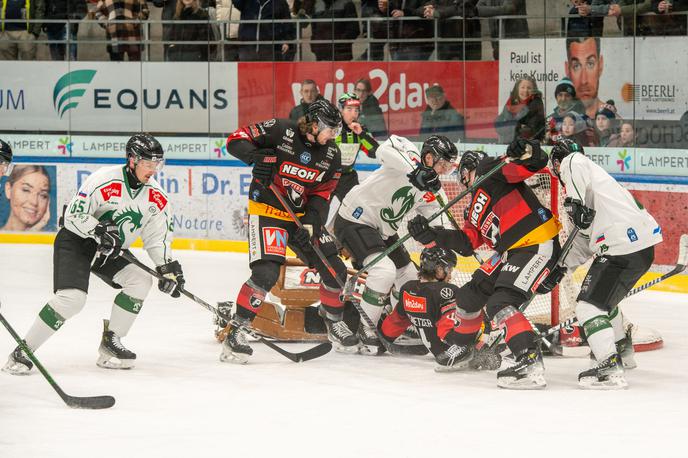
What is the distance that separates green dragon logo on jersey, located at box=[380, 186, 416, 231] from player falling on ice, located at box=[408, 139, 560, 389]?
65 centimetres

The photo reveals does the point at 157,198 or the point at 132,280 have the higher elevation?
the point at 157,198

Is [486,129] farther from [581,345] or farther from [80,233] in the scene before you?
[80,233]

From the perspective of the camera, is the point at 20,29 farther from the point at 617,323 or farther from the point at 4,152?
the point at 617,323

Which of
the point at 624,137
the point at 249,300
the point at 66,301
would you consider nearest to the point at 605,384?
the point at 249,300

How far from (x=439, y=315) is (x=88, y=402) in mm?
1690

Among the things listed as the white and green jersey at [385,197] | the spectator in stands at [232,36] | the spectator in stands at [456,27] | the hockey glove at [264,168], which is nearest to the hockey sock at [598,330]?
the white and green jersey at [385,197]

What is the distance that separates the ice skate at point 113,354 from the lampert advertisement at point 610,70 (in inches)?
165

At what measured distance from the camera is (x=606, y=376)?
518 cm

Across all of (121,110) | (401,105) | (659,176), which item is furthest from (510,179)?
(121,110)

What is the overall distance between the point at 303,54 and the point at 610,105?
2.66 m

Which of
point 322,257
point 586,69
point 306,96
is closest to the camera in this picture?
point 322,257

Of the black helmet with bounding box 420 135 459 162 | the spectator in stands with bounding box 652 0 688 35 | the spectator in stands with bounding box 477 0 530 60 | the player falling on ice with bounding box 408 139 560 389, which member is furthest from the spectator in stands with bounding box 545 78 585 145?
the player falling on ice with bounding box 408 139 560 389

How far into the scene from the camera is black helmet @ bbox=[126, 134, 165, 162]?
18.2 ft

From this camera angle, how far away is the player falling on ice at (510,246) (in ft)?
17.1
